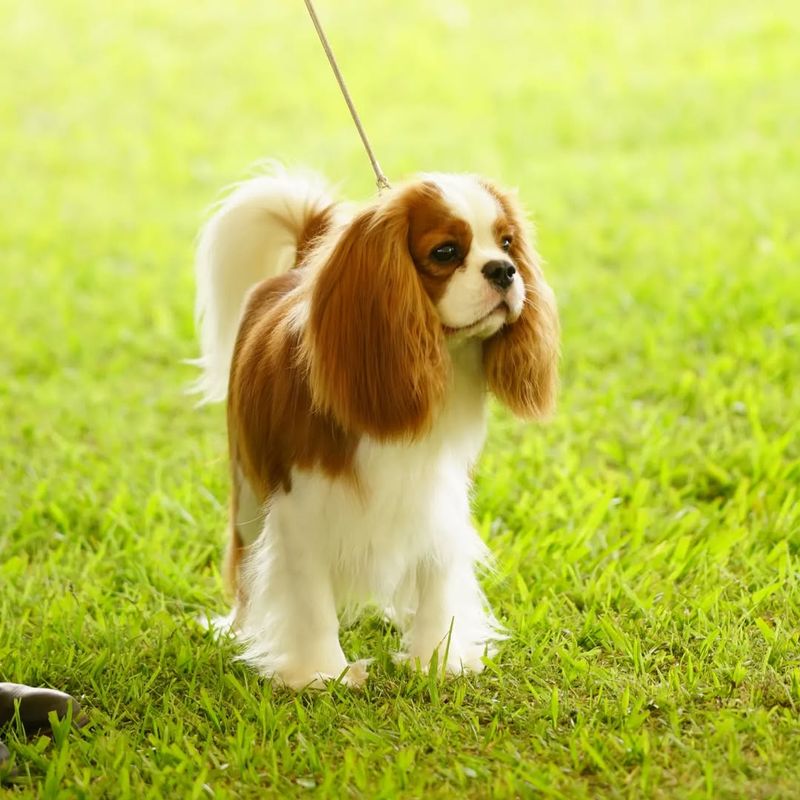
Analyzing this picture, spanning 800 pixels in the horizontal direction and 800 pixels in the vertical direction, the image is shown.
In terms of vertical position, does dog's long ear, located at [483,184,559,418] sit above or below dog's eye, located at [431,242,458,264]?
below

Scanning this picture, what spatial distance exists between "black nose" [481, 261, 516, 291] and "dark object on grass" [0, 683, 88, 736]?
1.53m

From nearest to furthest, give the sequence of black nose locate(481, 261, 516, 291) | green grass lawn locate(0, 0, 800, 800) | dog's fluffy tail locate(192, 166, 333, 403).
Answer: black nose locate(481, 261, 516, 291) → green grass lawn locate(0, 0, 800, 800) → dog's fluffy tail locate(192, 166, 333, 403)

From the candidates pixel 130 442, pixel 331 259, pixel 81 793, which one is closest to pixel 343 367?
pixel 331 259

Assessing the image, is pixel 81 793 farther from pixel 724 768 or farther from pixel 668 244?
pixel 668 244

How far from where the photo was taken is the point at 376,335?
3.07 metres

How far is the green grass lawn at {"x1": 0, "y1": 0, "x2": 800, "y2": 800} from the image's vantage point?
3.18 m

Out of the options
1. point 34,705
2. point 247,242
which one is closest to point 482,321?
point 247,242

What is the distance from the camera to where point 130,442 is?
226 inches

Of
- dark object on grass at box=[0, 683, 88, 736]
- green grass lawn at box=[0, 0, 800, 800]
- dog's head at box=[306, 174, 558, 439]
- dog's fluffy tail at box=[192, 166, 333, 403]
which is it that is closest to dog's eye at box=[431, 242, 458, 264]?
dog's head at box=[306, 174, 558, 439]

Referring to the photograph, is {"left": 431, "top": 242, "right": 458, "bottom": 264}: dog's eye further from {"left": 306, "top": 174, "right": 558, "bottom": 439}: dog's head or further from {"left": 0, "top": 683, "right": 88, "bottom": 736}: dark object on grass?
{"left": 0, "top": 683, "right": 88, "bottom": 736}: dark object on grass

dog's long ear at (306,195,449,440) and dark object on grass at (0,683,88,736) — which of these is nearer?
dog's long ear at (306,195,449,440)

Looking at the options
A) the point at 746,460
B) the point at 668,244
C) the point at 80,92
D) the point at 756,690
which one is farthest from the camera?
the point at 80,92

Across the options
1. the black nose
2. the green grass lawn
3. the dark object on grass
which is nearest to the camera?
the black nose

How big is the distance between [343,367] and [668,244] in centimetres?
509
